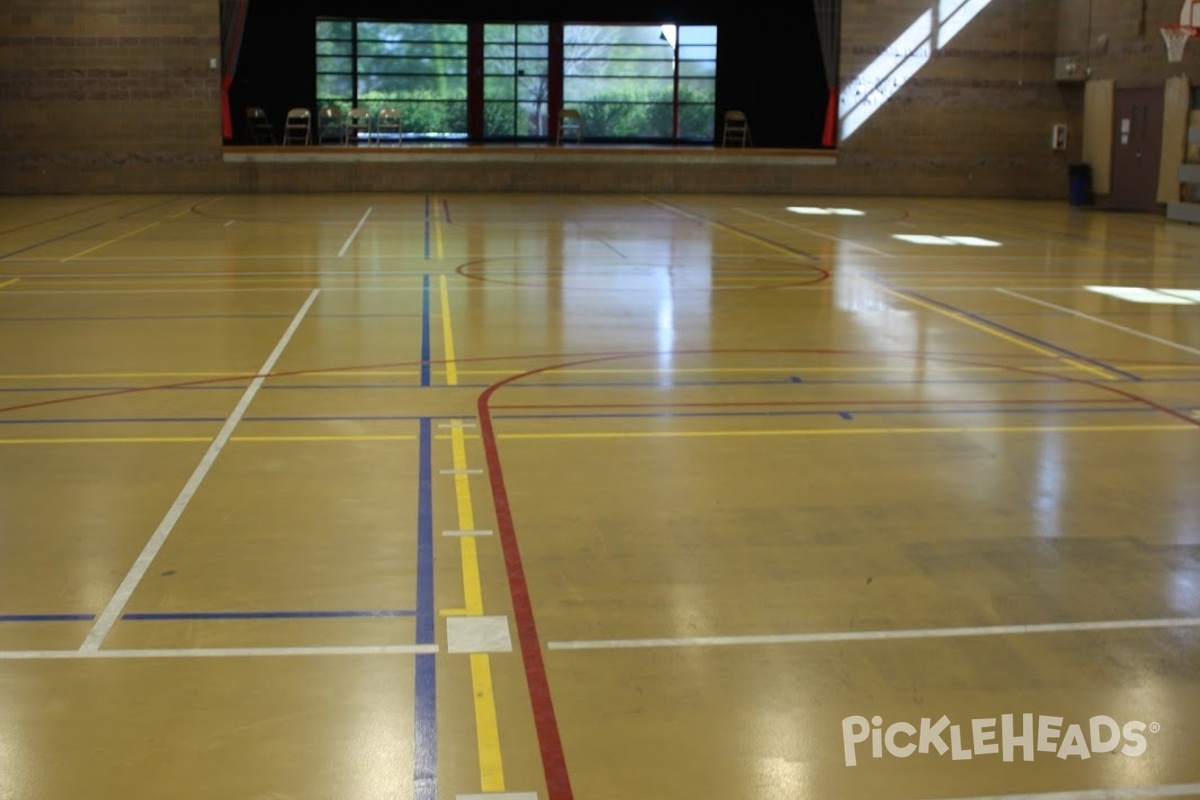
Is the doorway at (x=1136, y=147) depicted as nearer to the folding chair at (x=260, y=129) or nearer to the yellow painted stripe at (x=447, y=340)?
the yellow painted stripe at (x=447, y=340)

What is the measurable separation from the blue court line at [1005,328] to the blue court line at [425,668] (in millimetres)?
5749

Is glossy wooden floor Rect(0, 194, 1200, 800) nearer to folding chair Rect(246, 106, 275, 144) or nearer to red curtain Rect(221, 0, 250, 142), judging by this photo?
red curtain Rect(221, 0, 250, 142)

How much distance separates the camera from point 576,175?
1300 inches

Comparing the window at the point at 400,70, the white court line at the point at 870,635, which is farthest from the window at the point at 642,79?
the white court line at the point at 870,635

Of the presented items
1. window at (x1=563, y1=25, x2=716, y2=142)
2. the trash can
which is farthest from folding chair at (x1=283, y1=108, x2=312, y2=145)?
the trash can

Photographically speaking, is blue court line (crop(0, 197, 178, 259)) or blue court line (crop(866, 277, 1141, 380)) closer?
blue court line (crop(866, 277, 1141, 380))

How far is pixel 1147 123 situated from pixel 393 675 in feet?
88.7

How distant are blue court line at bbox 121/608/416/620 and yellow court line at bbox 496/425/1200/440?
3022 millimetres

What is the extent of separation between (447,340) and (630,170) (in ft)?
71.2

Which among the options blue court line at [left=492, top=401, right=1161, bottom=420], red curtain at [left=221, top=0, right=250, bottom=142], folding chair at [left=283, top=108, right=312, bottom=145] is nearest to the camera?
blue court line at [left=492, top=401, right=1161, bottom=420]

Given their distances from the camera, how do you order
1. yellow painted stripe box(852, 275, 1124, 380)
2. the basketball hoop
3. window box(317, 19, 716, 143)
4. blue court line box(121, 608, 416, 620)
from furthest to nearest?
window box(317, 19, 716, 143)
the basketball hoop
yellow painted stripe box(852, 275, 1124, 380)
blue court line box(121, 608, 416, 620)

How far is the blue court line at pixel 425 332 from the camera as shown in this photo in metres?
10.5

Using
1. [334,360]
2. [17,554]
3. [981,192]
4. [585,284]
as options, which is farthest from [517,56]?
[17,554]

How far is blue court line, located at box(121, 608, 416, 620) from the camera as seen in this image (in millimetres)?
5402
